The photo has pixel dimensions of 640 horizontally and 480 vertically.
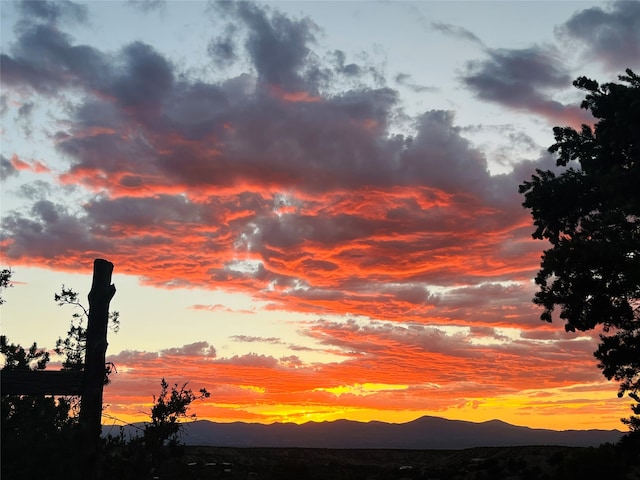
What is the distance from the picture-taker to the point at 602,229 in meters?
21.9

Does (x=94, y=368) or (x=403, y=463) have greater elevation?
(x=94, y=368)

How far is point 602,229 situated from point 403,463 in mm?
49377

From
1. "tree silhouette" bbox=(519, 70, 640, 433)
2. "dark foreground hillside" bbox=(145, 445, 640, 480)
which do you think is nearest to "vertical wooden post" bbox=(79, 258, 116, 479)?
"tree silhouette" bbox=(519, 70, 640, 433)

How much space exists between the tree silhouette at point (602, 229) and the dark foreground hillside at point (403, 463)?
13456mm

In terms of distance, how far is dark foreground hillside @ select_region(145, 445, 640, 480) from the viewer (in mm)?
34375

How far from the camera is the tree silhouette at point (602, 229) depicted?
2161 centimetres

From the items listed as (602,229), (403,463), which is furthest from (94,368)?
(403,463)

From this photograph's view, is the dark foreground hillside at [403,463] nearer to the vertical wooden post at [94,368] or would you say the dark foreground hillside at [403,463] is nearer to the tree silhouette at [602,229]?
the tree silhouette at [602,229]

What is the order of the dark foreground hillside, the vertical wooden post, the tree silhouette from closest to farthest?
1. the vertical wooden post
2. the tree silhouette
3. the dark foreground hillside

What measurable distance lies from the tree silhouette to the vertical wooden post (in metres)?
16.1

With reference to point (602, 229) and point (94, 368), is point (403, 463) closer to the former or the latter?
point (602, 229)

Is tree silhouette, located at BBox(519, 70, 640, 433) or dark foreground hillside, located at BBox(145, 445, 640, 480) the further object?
dark foreground hillside, located at BBox(145, 445, 640, 480)

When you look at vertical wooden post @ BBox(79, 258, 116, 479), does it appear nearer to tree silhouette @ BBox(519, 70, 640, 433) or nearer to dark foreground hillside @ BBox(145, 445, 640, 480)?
tree silhouette @ BBox(519, 70, 640, 433)

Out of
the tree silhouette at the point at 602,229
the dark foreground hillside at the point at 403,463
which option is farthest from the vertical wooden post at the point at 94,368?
the dark foreground hillside at the point at 403,463
